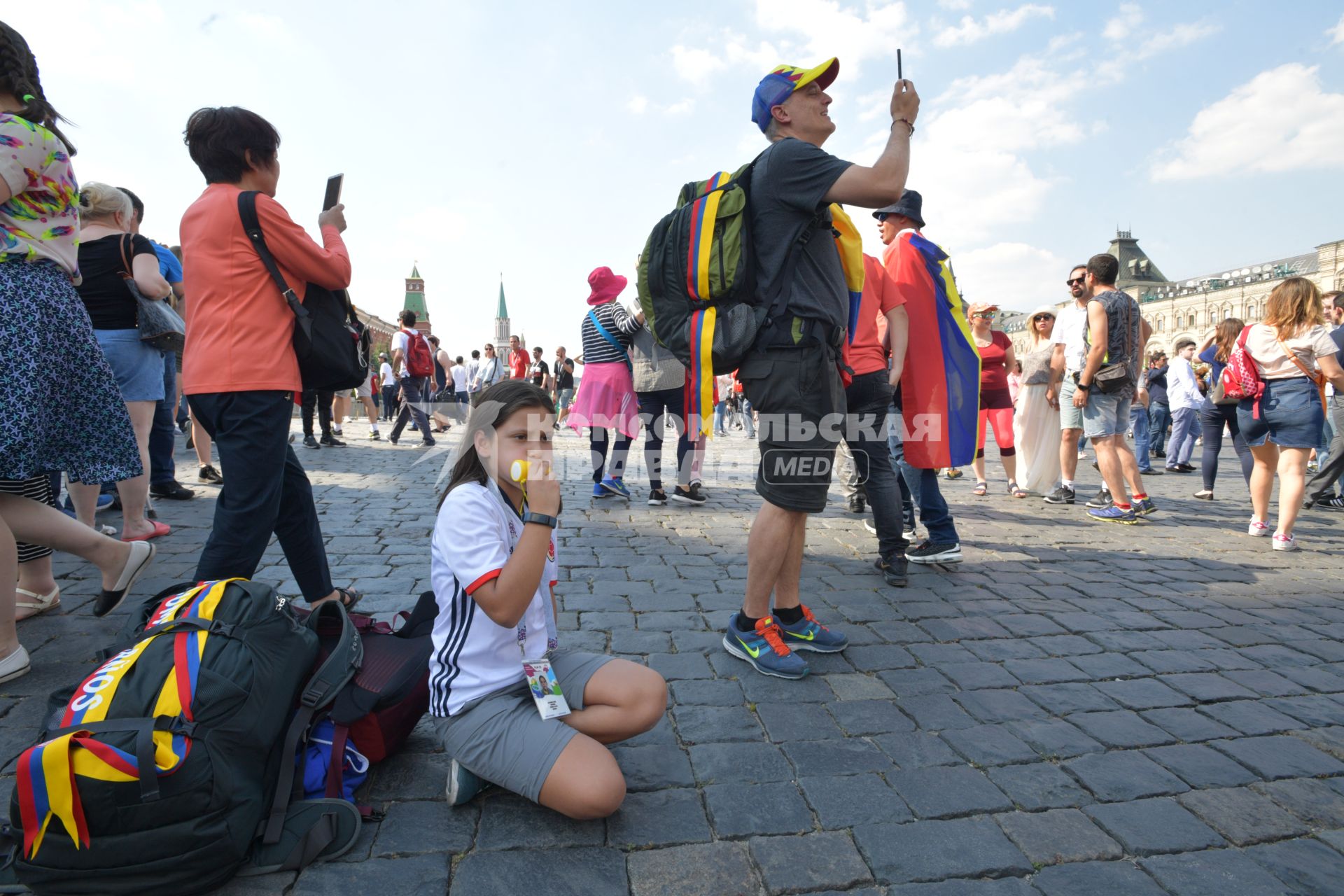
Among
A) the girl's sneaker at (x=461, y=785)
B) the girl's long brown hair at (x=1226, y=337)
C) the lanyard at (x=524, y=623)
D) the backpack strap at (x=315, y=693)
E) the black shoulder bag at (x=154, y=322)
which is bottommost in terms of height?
the girl's sneaker at (x=461, y=785)

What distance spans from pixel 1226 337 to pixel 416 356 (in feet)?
33.9

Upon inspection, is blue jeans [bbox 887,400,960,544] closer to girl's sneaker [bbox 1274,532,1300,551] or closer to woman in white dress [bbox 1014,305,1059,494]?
girl's sneaker [bbox 1274,532,1300,551]

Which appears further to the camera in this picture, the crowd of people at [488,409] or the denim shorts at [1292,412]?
the denim shorts at [1292,412]

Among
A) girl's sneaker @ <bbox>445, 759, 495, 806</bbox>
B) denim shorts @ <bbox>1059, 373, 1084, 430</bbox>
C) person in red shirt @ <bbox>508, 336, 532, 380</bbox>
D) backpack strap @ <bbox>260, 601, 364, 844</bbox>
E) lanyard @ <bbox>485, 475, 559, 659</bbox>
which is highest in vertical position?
person in red shirt @ <bbox>508, 336, 532, 380</bbox>

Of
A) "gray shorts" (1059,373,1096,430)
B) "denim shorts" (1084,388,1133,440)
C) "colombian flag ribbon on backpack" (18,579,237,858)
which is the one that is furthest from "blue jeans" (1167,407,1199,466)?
"colombian flag ribbon on backpack" (18,579,237,858)

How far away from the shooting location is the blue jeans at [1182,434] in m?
10.5

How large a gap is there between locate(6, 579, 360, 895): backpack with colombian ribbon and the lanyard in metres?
0.49

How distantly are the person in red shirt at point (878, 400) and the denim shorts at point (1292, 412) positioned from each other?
10.8 ft

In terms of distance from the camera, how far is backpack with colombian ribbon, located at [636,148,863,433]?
8.86 feet

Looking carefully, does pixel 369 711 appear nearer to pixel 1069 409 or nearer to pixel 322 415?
pixel 1069 409

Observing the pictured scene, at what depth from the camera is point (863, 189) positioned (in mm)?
2516

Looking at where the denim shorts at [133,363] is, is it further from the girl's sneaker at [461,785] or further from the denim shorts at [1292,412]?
the denim shorts at [1292,412]

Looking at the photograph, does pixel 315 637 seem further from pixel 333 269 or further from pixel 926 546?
pixel 926 546

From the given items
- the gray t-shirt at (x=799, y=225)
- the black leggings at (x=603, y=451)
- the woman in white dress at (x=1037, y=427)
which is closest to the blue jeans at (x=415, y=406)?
the black leggings at (x=603, y=451)
